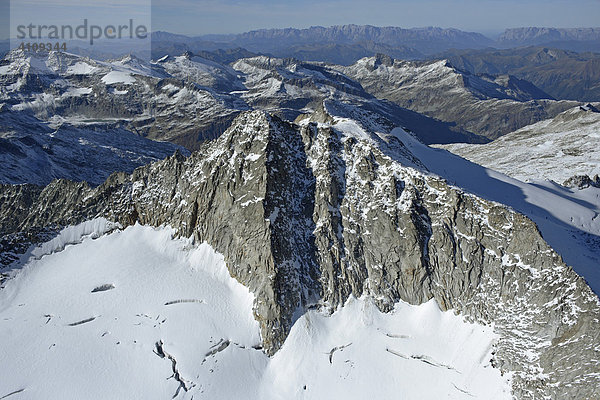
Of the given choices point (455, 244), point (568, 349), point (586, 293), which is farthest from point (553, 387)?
point (455, 244)

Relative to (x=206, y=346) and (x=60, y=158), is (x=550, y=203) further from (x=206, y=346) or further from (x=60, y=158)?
(x=60, y=158)

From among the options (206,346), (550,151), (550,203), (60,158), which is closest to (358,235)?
(206,346)

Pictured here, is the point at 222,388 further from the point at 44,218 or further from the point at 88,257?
the point at 44,218

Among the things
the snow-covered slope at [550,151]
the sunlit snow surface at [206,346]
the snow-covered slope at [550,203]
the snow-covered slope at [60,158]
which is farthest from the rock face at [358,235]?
the snow-covered slope at [60,158]

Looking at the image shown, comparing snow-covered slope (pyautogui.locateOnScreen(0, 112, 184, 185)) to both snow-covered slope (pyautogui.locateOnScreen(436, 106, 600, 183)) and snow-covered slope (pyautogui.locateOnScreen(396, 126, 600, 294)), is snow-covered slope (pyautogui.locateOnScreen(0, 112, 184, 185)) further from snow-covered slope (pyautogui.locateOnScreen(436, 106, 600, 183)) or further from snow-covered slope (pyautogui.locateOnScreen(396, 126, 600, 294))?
snow-covered slope (pyautogui.locateOnScreen(436, 106, 600, 183))

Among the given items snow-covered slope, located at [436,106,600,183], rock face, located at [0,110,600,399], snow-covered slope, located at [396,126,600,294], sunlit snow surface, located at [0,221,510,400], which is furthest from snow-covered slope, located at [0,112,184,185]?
snow-covered slope, located at [436,106,600,183]
